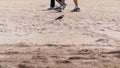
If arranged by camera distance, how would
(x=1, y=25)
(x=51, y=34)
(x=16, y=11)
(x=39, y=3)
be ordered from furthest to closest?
(x=39, y=3) → (x=16, y=11) → (x=1, y=25) → (x=51, y=34)

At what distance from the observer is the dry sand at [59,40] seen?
6.10m

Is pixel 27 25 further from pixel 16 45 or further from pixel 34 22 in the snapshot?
pixel 16 45

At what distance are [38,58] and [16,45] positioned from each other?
0.95m

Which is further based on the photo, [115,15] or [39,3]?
[39,3]

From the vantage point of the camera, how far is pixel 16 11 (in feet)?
37.1

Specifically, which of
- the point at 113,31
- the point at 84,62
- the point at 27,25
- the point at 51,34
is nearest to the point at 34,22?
the point at 27,25

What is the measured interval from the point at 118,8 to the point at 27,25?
4366mm

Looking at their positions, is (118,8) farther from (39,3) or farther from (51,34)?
(51,34)

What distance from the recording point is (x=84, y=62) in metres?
6.07

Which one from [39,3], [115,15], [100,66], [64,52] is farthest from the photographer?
[39,3]

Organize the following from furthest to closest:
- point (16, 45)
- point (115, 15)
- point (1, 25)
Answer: point (115, 15) → point (1, 25) → point (16, 45)

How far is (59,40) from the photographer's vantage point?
7453 millimetres

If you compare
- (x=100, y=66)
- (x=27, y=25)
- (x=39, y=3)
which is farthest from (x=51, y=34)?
(x=39, y=3)

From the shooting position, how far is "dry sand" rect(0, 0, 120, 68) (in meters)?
6.10
